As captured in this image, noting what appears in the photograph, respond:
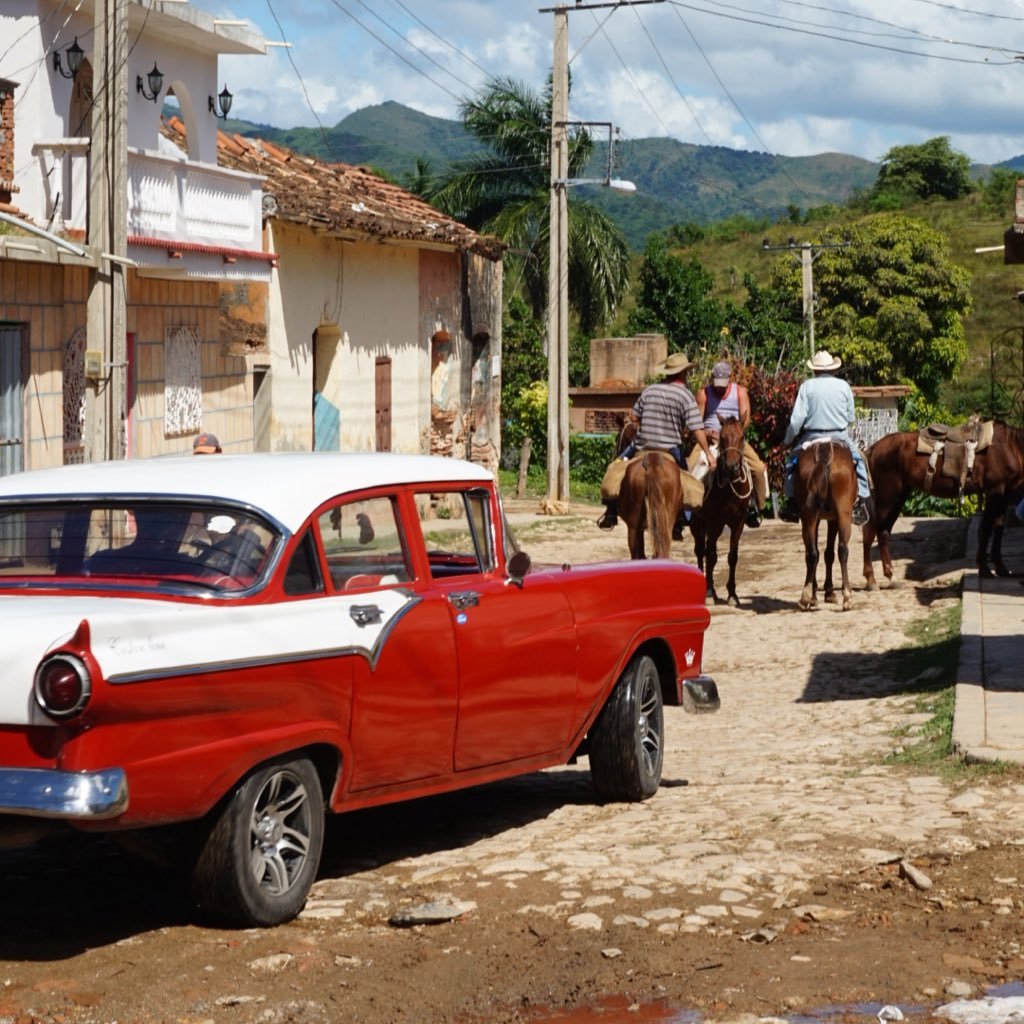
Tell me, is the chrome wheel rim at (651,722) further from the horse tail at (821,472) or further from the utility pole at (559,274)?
the utility pole at (559,274)

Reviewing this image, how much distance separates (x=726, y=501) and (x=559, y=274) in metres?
15.2

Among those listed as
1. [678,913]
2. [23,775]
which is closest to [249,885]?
[23,775]

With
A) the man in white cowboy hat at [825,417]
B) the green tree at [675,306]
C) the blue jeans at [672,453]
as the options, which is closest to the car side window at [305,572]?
the blue jeans at [672,453]

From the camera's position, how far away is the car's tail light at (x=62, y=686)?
5809mm

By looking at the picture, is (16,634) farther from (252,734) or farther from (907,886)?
(907,886)

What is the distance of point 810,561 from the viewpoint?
58.6 feet

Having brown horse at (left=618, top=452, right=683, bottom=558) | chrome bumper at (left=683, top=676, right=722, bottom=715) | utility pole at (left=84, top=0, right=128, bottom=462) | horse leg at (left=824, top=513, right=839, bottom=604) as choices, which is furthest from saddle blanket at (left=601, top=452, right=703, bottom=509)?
chrome bumper at (left=683, top=676, right=722, bottom=715)

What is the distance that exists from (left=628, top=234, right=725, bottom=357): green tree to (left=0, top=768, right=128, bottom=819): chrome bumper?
49187mm

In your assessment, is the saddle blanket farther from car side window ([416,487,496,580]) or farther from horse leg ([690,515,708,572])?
car side window ([416,487,496,580])

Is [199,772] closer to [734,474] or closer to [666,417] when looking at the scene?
[666,417]

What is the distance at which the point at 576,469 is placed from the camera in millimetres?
42031

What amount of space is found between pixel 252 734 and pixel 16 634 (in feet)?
2.90

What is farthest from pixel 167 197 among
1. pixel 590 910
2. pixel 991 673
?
pixel 590 910

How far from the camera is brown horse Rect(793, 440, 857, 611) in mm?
17641
